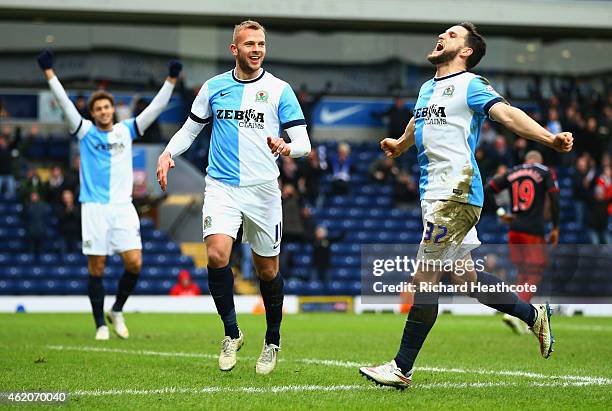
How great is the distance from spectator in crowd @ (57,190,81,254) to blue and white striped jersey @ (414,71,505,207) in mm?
17288

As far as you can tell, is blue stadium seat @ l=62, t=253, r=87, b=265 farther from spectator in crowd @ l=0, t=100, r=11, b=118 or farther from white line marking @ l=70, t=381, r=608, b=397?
white line marking @ l=70, t=381, r=608, b=397

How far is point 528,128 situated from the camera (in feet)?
22.5

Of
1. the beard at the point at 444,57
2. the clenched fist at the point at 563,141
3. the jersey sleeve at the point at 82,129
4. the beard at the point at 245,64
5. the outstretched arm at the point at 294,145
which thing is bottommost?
the jersey sleeve at the point at 82,129

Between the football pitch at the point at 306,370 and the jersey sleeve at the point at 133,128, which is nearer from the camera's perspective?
the football pitch at the point at 306,370

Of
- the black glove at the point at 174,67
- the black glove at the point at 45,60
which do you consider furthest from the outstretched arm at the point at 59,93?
the black glove at the point at 174,67

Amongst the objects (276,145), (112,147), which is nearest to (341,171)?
(112,147)

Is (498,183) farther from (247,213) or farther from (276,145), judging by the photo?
(276,145)

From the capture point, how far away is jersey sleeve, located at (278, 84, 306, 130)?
26.9 feet

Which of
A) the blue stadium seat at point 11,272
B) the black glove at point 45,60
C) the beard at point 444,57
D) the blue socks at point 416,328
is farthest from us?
the blue stadium seat at point 11,272

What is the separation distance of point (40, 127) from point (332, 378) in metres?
22.8

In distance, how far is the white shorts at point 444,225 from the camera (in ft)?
23.8

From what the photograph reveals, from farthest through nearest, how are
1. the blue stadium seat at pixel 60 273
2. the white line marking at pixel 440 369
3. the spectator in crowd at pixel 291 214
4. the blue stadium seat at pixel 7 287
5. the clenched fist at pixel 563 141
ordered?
the spectator in crowd at pixel 291 214 < the blue stadium seat at pixel 60 273 < the blue stadium seat at pixel 7 287 < the white line marking at pixel 440 369 < the clenched fist at pixel 563 141

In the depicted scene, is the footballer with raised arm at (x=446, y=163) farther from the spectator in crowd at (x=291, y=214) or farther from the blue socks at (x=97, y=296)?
the spectator in crowd at (x=291, y=214)

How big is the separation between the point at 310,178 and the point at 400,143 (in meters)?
18.3
